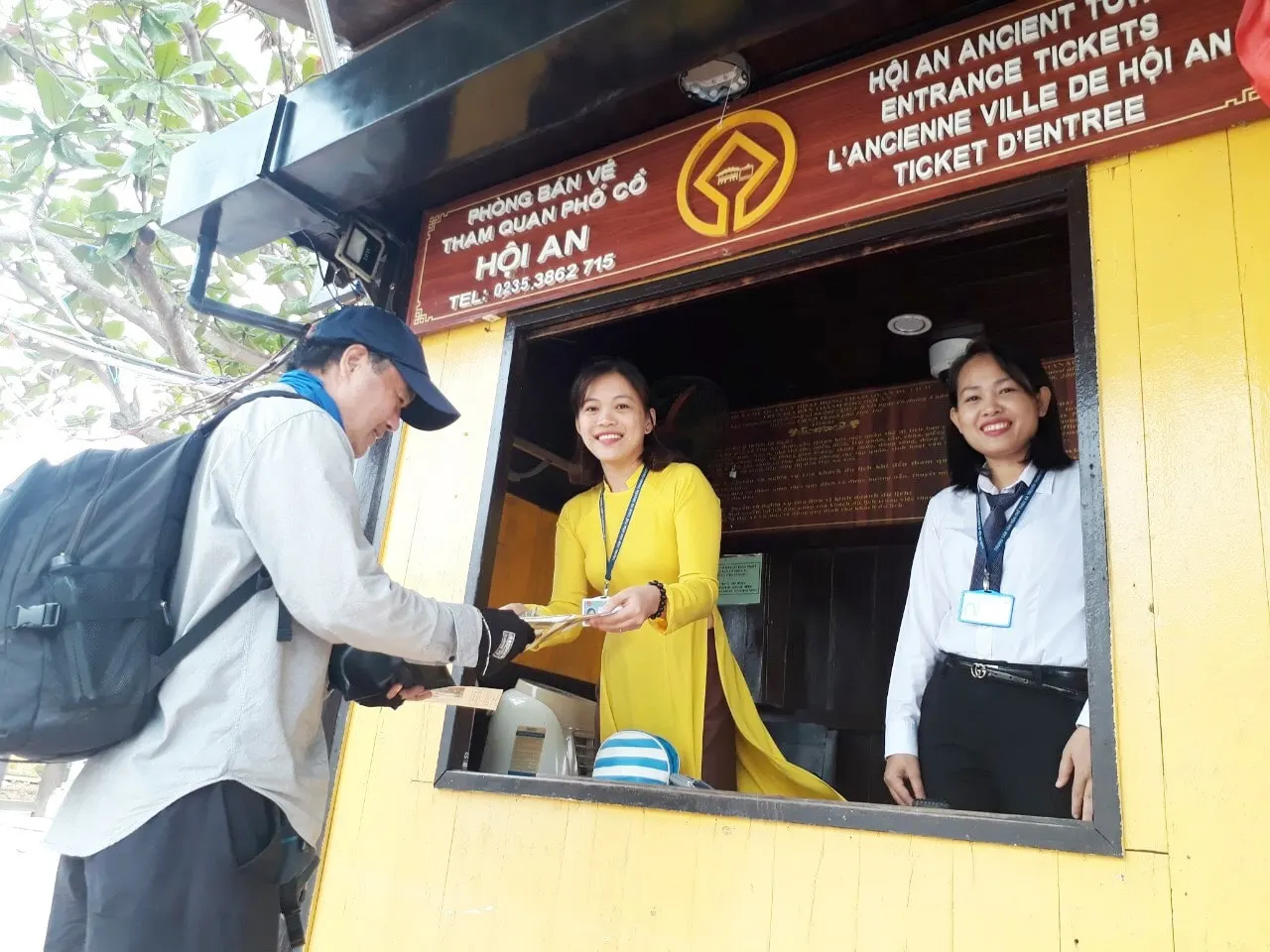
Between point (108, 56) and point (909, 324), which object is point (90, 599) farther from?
point (108, 56)

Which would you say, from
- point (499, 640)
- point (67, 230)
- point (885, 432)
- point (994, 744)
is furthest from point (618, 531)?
point (67, 230)

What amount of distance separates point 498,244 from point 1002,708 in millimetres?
2196

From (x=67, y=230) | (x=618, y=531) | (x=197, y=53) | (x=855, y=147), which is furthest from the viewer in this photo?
(x=197, y=53)

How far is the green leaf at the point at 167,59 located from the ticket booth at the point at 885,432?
1.91m

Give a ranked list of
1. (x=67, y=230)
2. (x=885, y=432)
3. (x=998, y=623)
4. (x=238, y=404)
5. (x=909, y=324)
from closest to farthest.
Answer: (x=238, y=404), (x=998, y=623), (x=909, y=324), (x=885, y=432), (x=67, y=230)

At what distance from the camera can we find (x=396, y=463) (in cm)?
329

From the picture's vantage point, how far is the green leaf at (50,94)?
433 centimetres

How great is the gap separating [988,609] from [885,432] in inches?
75.9

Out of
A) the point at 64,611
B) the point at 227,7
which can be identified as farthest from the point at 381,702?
the point at 227,7

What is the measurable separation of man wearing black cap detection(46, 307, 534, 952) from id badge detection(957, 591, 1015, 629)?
1230 millimetres

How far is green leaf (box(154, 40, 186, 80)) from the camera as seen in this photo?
14.3ft

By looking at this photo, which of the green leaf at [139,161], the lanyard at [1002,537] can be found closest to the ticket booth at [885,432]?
the lanyard at [1002,537]

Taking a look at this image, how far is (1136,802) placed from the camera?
173cm

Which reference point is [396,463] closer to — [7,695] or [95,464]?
[95,464]
